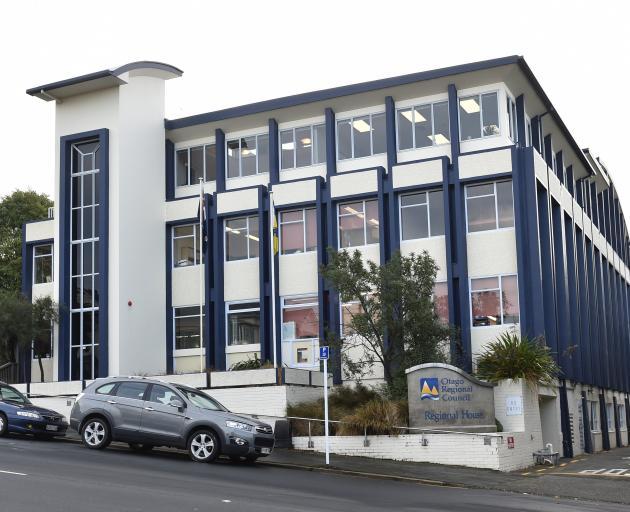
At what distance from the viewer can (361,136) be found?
35.2 meters

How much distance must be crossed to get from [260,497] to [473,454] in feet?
31.1

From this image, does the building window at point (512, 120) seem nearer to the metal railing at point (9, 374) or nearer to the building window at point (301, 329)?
the building window at point (301, 329)

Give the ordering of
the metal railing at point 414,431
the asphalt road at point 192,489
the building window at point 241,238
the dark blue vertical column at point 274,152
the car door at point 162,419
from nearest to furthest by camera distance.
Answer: the asphalt road at point 192,489 → the car door at point 162,419 → the metal railing at point 414,431 → the building window at point 241,238 → the dark blue vertical column at point 274,152

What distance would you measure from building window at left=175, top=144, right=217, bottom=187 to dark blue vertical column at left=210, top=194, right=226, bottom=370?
154cm

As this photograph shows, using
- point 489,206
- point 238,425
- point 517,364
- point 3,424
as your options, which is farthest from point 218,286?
point 238,425

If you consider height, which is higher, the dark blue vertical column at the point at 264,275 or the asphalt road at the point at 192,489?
the dark blue vertical column at the point at 264,275

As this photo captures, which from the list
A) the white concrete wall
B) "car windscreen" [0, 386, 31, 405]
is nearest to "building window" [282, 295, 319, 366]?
the white concrete wall

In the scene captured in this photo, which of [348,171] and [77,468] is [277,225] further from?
[77,468]

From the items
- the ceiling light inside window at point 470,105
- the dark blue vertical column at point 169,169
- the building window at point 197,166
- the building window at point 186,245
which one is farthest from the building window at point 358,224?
the dark blue vertical column at point 169,169

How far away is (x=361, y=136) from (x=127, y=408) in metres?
17.0

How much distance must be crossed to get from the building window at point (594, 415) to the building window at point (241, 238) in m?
14.0

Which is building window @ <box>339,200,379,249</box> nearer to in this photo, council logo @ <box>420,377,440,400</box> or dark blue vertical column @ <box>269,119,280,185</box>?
dark blue vertical column @ <box>269,119,280,185</box>

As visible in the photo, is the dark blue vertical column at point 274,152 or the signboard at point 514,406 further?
the dark blue vertical column at point 274,152

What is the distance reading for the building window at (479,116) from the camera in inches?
1293
